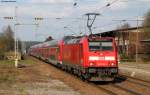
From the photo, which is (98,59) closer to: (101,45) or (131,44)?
(101,45)

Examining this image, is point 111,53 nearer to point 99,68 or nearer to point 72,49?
point 99,68

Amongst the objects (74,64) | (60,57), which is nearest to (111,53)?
(74,64)

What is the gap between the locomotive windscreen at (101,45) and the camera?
26953mm

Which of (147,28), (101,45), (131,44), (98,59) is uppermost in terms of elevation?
(147,28)

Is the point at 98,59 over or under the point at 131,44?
under

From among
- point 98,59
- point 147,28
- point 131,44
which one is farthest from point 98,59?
point 147,28

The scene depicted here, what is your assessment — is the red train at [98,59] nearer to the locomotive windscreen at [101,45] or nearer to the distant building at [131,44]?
the locomotive windscreen at [101,45]

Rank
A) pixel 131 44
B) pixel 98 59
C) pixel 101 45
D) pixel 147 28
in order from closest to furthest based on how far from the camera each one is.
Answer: pixel 98 59
pixel 101 45
pixel 131 44
pixel 147 28

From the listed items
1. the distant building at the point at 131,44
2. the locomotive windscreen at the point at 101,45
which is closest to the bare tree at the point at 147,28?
the distant building at the point at 131,44

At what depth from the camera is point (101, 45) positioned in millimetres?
26969

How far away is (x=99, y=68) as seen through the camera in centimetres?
2638

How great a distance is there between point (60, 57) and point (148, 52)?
1753 inches

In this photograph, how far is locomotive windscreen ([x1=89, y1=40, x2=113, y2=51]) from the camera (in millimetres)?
26953

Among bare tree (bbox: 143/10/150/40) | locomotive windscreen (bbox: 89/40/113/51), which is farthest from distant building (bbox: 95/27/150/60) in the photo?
locomotive windscreen (bbox: 89/40/113/51)
